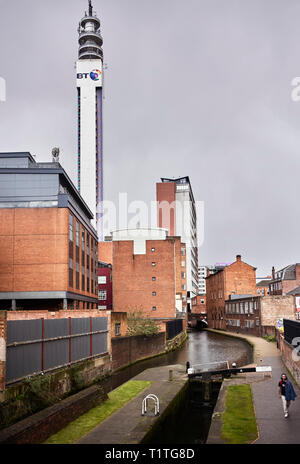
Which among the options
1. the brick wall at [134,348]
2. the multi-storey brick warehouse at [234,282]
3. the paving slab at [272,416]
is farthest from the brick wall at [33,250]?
the multi-storey brick warehouse at [234,282]

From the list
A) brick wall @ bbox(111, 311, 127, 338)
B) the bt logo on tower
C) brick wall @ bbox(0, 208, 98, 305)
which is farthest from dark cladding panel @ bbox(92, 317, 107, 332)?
the bt logo on tower

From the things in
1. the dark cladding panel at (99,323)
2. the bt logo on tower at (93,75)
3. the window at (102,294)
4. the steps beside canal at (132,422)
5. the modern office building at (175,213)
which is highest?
the bt logo on tower at (93,75)

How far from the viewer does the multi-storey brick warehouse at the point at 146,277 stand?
7081 centimetres

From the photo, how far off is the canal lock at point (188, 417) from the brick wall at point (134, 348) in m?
7.60

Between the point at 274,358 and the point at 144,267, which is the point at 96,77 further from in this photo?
the point at 274,358

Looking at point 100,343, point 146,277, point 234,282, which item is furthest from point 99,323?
point 234,282

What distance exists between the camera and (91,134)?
448 ft

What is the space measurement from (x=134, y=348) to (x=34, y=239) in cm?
1588

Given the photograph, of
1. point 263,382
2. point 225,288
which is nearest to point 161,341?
point 263,382

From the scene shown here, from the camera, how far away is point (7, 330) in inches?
649

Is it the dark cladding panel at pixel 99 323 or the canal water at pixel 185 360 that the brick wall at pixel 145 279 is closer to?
the canal water at pixel 185 360

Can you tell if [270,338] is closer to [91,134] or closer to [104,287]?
[104,287]

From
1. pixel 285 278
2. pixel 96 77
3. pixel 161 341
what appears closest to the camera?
pixel 161 341
